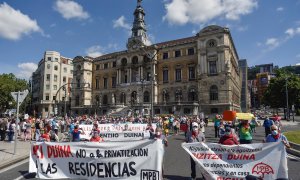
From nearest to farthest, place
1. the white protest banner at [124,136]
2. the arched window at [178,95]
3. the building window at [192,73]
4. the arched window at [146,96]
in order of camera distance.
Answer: the white protest banner at [124,136] < the building window at [192,73] < the arched window at [178,95] < the arched window at [146,96]

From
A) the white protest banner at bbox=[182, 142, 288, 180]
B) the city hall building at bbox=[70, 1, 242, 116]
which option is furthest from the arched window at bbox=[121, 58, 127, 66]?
the white protest banner at bbox=[182, 142, 288, 180]

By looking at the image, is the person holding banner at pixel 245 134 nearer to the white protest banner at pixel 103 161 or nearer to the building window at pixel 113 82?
the white protest banner at pixel 103 161

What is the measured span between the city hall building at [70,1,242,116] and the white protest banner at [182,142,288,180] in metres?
36.7

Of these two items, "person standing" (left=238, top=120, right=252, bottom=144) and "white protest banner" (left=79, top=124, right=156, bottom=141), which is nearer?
"person standing" (left=238, top=120, right=252, bottom=144)

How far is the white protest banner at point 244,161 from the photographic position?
23.2ft

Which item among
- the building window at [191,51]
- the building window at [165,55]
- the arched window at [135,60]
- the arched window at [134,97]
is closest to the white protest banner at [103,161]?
the building window at [191,51]

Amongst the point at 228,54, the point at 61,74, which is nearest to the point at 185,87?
the point at 228,54

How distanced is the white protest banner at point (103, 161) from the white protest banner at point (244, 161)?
→ 1.48 metres

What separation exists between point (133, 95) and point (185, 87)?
43.2 ft

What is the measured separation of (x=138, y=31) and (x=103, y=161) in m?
64.7

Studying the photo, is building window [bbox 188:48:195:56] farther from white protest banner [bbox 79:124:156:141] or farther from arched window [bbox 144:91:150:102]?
white protest banner [bbox 79:124:156:141]

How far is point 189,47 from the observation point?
5734 centimetres

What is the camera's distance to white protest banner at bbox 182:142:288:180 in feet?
23.2

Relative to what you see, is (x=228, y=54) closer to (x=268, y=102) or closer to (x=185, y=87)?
(x=185, y=87)
